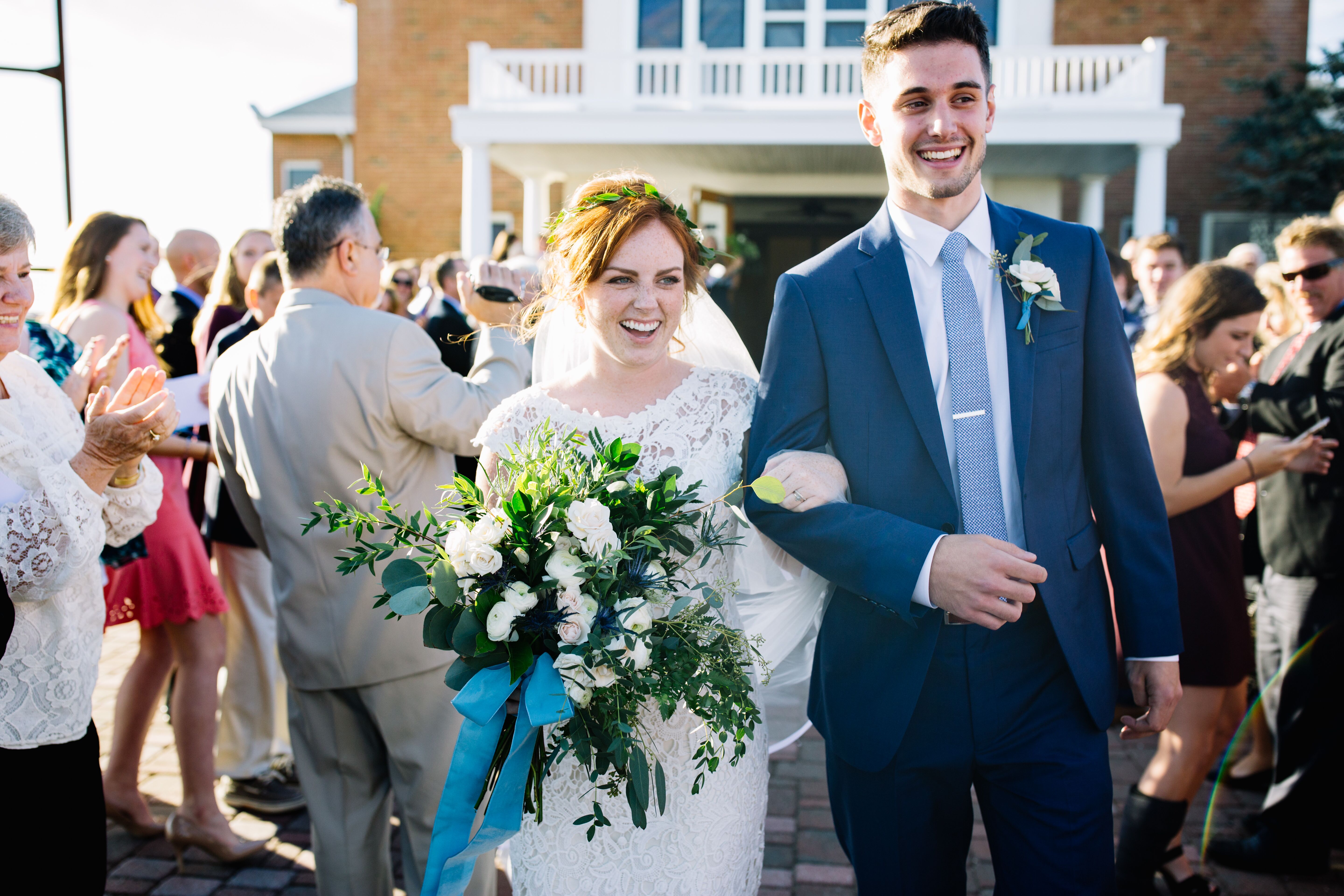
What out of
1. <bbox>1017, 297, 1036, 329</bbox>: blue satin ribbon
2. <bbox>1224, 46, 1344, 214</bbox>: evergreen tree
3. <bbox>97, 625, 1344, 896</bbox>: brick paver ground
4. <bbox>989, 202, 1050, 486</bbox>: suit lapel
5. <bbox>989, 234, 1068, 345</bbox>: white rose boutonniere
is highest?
<bbox>1224, 46, 1344, 214</bbox>: evergreen tree

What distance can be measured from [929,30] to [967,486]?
986 mm

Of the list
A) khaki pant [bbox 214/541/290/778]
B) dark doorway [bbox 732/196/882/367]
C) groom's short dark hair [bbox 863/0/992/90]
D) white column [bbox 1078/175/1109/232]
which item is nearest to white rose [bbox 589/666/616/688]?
groom's short dark hair [bbox 863/0/992/90]

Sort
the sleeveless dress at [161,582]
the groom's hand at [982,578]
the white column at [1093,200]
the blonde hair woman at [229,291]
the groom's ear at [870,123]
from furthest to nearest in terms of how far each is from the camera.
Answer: the white column at [1093,200], the blonde hair woman at [229,291], the sleeveless dress at [161,582], the groom's ear at [870,123], the groom's hand at [982,578]

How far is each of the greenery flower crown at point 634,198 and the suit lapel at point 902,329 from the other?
49cm

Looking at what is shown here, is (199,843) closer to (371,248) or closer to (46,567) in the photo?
(46,567)

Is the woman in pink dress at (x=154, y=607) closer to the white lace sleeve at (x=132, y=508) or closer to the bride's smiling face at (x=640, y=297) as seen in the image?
the white lace sleeve at (x=132, y=508)

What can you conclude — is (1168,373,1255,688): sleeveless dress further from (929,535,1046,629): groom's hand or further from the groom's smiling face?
(929,535,1046,629): groom's hand

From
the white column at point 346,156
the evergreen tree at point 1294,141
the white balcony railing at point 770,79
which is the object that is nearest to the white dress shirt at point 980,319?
the white balcony railing at point 770,79

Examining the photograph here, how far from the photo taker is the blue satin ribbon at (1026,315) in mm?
2070

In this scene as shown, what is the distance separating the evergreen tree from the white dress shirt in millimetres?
12882

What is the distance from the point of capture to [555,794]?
7.54ft

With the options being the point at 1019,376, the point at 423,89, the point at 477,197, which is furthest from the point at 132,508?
the point at 423,89

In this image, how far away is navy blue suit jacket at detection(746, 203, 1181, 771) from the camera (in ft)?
6.81

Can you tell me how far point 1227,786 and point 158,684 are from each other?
456 centimetres
